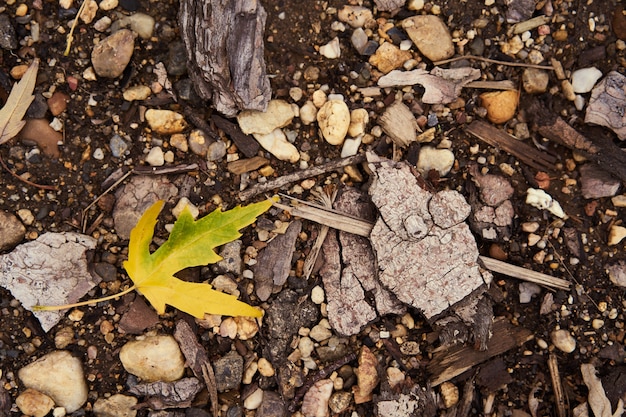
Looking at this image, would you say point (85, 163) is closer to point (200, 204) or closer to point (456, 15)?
point (200, 204)

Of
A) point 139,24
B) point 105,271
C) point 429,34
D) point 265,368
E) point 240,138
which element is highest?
point 139,24

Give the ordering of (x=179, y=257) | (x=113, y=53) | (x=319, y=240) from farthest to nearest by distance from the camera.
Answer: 1. (x=319, y=240)
2. (x=113, y=53)
3. (x=179, y=257)

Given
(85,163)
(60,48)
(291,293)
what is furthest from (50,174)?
(291,293)

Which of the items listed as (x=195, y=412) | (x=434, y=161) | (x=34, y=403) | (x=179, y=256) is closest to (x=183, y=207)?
(x=179, y=256)

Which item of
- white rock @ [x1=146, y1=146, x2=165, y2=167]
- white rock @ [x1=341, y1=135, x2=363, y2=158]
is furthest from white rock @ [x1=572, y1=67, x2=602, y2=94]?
white rock @ [x1=146, y1=146, x2=165, y2=167]

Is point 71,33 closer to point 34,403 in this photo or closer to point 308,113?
point 308,113

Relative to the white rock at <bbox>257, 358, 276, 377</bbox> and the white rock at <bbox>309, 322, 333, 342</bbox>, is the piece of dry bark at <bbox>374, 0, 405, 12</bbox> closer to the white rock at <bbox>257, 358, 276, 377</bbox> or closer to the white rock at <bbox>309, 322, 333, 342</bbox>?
the white rock at <bbox>309, 322, 333, 342</bbox>

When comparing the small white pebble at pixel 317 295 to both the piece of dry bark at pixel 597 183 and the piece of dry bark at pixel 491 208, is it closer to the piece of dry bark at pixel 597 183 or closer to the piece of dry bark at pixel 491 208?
the piece of dry bark at pixel 491 208
